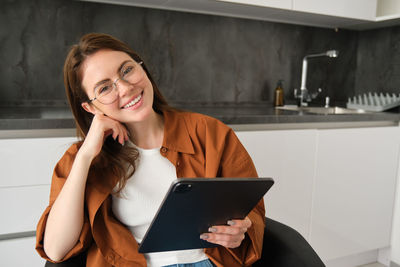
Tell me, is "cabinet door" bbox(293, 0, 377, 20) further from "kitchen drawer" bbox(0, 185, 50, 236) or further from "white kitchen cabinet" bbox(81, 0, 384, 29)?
"kitchen drawer" bbox(0, 185, 50, 236)

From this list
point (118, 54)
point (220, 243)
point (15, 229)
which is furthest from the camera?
→ point (15, 229)

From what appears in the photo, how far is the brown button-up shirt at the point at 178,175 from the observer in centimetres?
96

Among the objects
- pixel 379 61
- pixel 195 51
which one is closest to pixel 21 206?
pixel 195 51

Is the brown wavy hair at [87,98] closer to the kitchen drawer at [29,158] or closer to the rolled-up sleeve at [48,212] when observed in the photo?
the rolled-up sleeve at [48,212]

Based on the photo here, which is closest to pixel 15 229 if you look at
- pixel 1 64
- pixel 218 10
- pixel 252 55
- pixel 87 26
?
pixel 1 64

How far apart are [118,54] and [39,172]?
2.19ft

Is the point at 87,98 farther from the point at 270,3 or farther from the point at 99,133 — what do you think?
the point at 270,3

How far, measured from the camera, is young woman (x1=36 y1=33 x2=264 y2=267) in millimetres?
922

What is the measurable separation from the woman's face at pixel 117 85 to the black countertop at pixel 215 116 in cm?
41

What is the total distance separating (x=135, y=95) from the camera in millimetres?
1012

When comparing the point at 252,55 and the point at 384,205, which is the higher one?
the point at 252,55

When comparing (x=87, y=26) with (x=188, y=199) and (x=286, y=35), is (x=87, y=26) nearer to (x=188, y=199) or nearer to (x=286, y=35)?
(x=286, y=35)

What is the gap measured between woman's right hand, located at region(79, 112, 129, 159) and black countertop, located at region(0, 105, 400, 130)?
0.44 metres

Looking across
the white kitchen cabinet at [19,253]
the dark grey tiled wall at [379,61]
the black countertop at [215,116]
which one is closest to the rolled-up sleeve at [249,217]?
the black countertop at [215,116]
